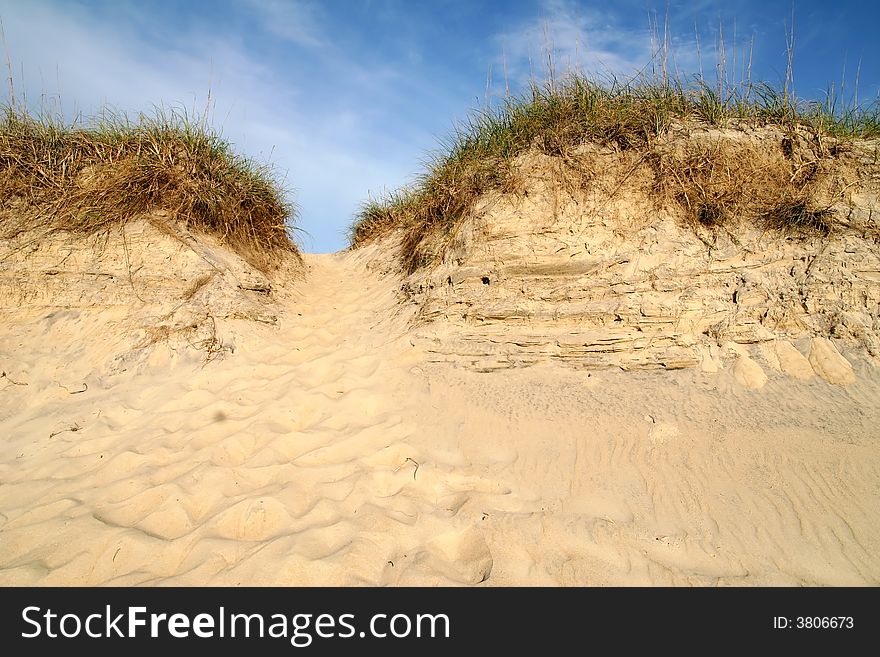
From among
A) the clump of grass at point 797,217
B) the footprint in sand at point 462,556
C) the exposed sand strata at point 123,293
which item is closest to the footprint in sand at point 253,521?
the footprint in sand at point 462,556

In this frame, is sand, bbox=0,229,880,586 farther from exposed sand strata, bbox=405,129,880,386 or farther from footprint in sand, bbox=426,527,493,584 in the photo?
exposed sand strata, bbox=405,129,880,386

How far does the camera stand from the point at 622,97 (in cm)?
505

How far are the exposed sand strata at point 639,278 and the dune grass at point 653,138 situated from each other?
0.17 m

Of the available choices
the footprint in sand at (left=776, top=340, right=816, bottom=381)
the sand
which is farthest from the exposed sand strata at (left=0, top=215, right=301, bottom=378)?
the footprint in sand at (left=776, top=340, right=816, bottom=381)

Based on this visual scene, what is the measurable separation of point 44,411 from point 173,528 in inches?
95.3

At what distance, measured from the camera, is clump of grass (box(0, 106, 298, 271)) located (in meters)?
5.25

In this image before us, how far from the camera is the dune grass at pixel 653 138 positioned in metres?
4.39

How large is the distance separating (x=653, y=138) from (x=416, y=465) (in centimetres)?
393

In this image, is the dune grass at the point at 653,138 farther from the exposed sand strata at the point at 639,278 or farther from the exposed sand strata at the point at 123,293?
the exposed sand strata at the point at 123,293

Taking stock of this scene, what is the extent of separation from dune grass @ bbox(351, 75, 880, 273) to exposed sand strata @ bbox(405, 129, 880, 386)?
17 centimetres

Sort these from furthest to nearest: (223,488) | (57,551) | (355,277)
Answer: (355,277), (223,488), (57,551)

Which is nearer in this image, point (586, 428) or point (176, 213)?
point (586, 428)

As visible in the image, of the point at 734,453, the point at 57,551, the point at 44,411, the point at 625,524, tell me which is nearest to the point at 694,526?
the point at 625,524

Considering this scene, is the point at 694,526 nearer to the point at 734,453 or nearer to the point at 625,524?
the point at 625,524
